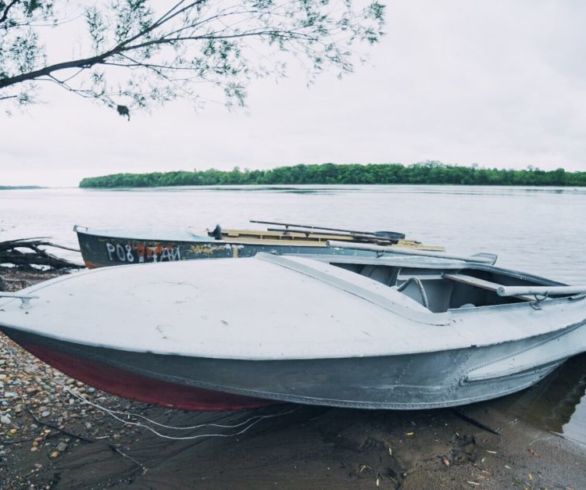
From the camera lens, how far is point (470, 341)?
10.9 feet

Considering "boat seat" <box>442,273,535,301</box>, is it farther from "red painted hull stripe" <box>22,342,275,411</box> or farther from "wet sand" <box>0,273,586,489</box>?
"red painted hull stripe" <box>22,342,275,411</box>

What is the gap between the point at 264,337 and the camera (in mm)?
2820

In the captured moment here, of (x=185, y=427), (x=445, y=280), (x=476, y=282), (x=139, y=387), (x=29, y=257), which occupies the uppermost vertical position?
(x=476, y=282)

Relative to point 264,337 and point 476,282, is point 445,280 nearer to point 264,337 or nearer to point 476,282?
point 476,282

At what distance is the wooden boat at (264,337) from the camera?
2.73 meters

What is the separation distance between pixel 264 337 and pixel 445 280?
138 inches

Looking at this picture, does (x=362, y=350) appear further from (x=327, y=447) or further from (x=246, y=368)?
(x=327, y=447)

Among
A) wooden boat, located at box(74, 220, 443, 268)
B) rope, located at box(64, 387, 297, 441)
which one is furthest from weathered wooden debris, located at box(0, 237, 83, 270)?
rope, located at box(64, 387, 297, 441)

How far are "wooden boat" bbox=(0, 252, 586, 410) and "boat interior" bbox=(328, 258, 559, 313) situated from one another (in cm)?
130

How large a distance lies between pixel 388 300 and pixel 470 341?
647 millimetres

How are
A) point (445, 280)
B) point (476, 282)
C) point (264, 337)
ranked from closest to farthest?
point (264, 337) < point (476, 282) < point (445, 280)

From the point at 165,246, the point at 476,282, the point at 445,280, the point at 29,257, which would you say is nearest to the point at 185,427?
the point at 476,282

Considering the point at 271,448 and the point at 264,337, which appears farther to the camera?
the point at 271,448

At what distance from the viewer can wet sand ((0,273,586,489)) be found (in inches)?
122
